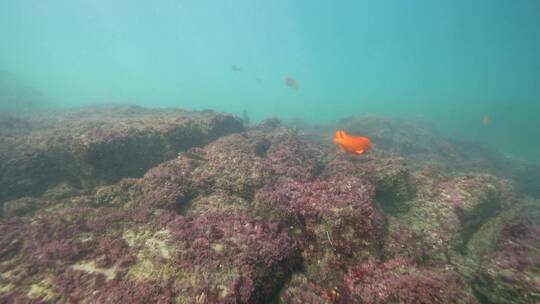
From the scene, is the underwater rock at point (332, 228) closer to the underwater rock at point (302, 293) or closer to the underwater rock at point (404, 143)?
the underwater rock at point (302, 293)

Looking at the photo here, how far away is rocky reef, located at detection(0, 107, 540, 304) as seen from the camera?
113 inches

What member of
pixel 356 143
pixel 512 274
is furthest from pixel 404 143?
pixel 512 274

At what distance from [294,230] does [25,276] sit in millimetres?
3728

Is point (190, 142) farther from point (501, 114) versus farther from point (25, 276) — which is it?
point (501, 114)

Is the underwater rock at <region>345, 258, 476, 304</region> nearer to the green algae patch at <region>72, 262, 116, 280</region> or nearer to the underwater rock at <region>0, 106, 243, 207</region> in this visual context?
the green algae patch at <region>72, 262, 116, 280</region>

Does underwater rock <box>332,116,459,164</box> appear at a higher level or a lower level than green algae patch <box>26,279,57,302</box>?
lower

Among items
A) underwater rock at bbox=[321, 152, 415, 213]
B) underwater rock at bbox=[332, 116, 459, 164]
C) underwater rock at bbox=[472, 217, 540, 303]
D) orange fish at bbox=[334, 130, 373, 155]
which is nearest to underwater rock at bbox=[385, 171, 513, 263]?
underwater rock at bbox=[321, 152, 415, 213]

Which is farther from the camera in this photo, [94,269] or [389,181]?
[389,181]

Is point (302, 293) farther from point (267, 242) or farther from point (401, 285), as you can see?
point (401, 285)

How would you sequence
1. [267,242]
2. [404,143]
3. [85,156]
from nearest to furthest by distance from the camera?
1. [267,242]
2. [85,156]
3. [404,143]

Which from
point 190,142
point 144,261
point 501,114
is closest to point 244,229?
point 144,261

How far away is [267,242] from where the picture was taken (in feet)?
11.5

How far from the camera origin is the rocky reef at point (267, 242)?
2871 millimetres

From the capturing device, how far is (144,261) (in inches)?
128
